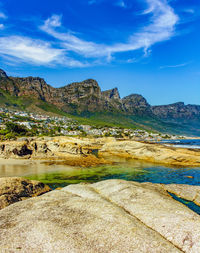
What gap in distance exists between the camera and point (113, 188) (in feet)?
80.4

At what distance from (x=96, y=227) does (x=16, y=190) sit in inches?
565

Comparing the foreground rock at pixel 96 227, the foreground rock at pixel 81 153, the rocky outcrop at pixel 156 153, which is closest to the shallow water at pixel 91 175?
the rocky outcrop at pixel 156 153

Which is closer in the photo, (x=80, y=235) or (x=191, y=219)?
(x=80, y=235)

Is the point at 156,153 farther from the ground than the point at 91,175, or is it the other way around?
the point at 156,153

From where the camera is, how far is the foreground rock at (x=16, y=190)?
21781 mm

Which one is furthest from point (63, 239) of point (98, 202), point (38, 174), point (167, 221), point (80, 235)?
point (38, 174)

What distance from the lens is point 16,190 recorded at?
23.6 metres

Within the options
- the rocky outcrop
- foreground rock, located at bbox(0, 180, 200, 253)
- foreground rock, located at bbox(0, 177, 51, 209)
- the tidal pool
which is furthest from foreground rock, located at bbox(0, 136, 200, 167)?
foreground rock, located at bbox(0, 180, 200, 253)

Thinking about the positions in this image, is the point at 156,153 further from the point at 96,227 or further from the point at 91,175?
the point at 96,227

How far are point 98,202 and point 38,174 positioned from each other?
28800mm

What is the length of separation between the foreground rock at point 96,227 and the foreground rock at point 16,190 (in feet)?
12.6

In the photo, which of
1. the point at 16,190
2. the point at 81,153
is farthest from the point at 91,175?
the point at 81,153

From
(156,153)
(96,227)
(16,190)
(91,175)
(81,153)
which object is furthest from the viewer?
(81,153)

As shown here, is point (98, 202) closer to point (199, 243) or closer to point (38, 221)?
point (38, 221)
